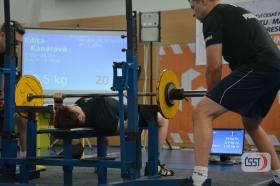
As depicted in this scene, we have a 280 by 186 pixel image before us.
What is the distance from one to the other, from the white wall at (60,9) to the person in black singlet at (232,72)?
183 inches

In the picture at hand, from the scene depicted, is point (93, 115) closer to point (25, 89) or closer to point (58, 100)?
point (58, 100)

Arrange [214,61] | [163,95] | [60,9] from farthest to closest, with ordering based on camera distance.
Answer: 1. [60,9]
2. [163,95]
3. [214,61]

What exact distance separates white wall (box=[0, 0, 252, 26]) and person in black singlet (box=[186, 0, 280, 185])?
466 cm

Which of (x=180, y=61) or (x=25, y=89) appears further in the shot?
(x=180, y=61)

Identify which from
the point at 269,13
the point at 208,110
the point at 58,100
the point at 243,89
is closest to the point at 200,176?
the point at 208,110

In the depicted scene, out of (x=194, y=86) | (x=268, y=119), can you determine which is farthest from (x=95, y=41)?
(x=268, y=119)

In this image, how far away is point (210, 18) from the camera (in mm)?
2850

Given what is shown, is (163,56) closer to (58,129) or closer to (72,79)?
(72,79)

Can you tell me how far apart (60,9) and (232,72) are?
18.6ft

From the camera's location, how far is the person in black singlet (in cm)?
271

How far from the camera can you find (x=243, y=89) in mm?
2762

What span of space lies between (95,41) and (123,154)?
12.3ft

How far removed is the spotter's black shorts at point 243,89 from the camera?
2.73 meters

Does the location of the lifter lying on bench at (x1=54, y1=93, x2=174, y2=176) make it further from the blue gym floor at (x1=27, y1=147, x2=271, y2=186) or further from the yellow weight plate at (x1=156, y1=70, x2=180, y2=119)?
the blue gym floor at (x1=27, y1=147, x2=271, y2=186)
